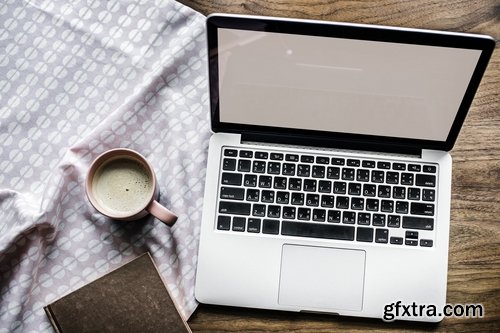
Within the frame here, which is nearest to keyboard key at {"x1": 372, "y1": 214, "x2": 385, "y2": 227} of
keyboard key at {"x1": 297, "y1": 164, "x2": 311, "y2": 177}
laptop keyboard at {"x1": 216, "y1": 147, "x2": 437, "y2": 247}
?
laptop keyboard at {"x1": 216, "y1": 147, "x2": 437, "y2": 247}

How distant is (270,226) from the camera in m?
0.81

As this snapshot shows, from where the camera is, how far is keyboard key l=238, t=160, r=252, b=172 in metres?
0.81

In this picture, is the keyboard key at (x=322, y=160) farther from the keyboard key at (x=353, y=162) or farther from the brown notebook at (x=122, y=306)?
the brown notebook at (x=122, y=306)

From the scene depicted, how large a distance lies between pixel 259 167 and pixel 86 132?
0.83 ft

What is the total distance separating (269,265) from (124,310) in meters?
0.19

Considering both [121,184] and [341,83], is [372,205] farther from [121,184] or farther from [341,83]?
[121,184]

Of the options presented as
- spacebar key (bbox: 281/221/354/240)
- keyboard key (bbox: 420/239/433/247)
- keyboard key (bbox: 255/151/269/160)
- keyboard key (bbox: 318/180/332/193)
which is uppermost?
keyboard key (bbox: 255/151/269/160)

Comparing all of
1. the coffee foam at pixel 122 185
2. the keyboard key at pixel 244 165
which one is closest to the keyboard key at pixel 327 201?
the keyboard key at pixel 244 165

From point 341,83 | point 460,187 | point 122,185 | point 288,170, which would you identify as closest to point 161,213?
point 122,185

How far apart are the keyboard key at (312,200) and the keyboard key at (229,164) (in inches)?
4.1

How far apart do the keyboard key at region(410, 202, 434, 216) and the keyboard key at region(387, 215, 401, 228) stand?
20 millimetres

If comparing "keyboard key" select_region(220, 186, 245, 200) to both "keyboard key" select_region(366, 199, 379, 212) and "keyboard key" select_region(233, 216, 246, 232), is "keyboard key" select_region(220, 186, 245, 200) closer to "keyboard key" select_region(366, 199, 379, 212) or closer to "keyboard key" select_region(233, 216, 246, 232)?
"keyboard key" select_region(233, 216, 246, 232)

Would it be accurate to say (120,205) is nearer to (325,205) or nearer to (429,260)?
(325,205)

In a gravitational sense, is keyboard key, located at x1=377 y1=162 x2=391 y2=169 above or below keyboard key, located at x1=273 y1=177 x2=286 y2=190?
above
